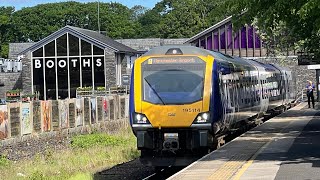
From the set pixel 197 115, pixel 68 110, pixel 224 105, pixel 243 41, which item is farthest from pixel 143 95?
pixel 243 41

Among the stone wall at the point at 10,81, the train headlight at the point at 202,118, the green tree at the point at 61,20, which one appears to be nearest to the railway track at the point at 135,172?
the train headlight at the point at 202,118

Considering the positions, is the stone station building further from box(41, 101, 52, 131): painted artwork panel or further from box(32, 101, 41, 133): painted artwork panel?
box(32, 101, 41, 133): painted artwork panel

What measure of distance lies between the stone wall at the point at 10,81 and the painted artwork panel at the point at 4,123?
3864 cm

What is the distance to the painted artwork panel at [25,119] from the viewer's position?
93.1 feet

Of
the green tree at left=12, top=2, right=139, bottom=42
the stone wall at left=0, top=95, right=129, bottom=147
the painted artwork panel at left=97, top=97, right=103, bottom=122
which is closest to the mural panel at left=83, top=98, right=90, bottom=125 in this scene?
the stone wall at left=0, top=95, right=129, bottom=147

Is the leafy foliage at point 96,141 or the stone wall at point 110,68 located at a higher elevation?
the stone wall at point 110,68

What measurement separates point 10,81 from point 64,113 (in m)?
34.2

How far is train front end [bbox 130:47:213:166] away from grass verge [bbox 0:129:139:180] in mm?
1818

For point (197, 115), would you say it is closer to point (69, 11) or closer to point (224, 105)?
point (224, 105)

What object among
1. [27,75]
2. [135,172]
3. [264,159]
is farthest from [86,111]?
[27,75]

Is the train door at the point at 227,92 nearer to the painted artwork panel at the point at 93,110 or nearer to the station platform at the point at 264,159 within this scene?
the station platform at the point at 264,159

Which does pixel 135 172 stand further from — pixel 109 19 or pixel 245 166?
pixel 109 19

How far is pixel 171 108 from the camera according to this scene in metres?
15.5

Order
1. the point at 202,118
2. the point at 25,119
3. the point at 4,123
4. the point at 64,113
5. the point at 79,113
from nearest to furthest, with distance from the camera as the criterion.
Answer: the point at 202,118, the point at 4,123, the point at 25,119, the point at 64,113, the point at 79,113
